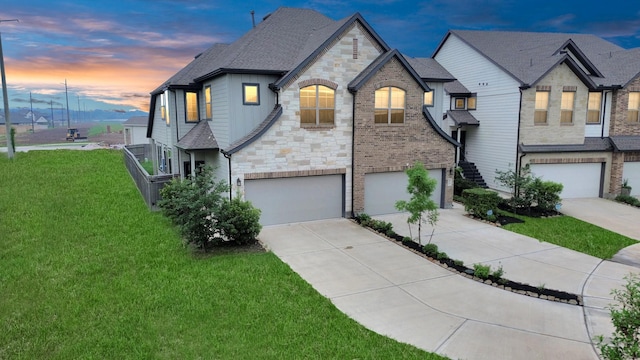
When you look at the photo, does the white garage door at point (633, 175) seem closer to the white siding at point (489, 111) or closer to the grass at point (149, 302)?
the white siding at point (489, 111)

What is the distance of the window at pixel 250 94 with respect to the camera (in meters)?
15.8

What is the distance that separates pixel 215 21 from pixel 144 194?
55.9ft

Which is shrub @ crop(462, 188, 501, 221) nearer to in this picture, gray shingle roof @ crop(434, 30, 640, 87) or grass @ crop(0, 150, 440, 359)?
gray shingle roof @ crop(434, 30, 640, 87)

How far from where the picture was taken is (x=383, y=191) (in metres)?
17.8

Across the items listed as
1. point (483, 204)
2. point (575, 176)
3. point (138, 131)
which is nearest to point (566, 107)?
point (575, 176)

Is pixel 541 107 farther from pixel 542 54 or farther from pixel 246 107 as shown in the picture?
pixel 246 107

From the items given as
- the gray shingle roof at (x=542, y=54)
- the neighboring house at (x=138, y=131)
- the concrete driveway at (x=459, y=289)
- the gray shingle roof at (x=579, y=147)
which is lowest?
the concrete driveway at (x=459, y=289)

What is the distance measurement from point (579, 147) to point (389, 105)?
39.2 ft

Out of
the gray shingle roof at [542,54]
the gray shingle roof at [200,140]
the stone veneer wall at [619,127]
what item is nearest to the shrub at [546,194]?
the gray shingle roof at [542,54]

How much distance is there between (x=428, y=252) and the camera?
40.1 feet

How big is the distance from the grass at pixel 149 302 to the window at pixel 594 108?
20.2 m

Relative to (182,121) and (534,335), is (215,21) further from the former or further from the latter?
(534,335)

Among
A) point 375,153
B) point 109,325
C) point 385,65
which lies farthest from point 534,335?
point 385,65

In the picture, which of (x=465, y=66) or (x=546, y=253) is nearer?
(x=546, y=253)
